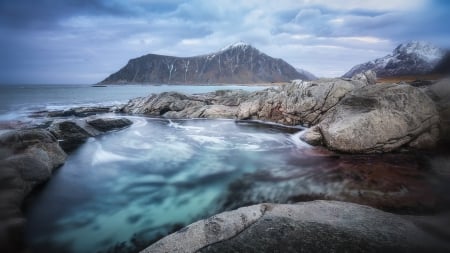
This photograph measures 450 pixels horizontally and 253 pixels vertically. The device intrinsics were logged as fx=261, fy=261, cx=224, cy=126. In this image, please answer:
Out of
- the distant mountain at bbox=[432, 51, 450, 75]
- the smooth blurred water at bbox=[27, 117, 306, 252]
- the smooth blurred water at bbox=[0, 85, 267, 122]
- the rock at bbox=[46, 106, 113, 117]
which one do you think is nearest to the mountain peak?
the distant mountain at bbox=[432, 51, 450, 75]

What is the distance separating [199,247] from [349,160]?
8078 mm

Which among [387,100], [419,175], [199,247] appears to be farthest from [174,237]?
[387,100]

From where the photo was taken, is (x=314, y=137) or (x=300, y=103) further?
(x=300, y=103)

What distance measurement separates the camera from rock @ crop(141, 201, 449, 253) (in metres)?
4.25

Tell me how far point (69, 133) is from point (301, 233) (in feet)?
48.4

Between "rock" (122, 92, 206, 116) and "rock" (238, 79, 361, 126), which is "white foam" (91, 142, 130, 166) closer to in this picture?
"rock" (238, 79, 361, 126)

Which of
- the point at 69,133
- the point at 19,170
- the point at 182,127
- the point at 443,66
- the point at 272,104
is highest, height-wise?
the point at 443,66

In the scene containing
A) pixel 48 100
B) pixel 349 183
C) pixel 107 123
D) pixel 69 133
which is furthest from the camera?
pixel 48 100

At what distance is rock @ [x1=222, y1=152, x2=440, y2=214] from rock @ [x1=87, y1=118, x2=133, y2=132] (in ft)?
41.5

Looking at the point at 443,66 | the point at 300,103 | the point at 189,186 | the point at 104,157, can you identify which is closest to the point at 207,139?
the point at 104,157

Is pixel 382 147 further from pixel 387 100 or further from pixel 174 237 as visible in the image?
pixel 174 237

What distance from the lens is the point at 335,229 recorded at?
4.75 m

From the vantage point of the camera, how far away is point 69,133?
15062 mm

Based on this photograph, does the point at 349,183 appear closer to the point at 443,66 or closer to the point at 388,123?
the point at 388,123
